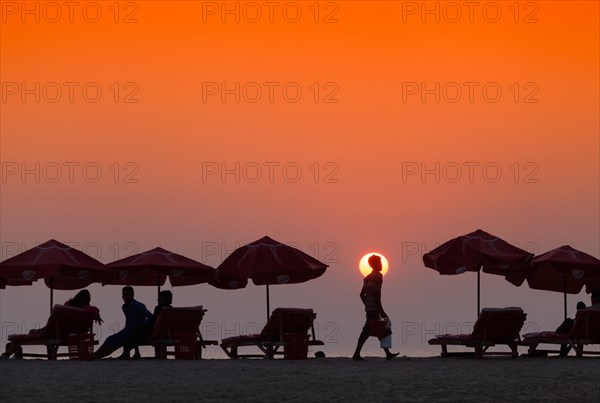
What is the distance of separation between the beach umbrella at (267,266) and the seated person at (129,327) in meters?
1.87

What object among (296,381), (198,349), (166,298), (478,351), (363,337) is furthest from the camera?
(198,349)

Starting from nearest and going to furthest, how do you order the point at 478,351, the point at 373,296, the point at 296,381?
the point at 296,381 < the point at 373,296 < the point at 478,351

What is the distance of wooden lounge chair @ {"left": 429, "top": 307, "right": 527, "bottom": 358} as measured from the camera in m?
22.4

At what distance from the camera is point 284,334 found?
23078 mm

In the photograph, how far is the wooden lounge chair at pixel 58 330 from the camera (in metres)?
22.5

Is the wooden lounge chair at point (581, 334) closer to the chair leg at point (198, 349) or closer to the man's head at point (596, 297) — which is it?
the man's head at point (596, 297)

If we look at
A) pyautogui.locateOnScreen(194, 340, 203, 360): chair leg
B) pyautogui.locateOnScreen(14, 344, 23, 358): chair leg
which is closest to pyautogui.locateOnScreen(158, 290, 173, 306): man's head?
pyautogui.locateOnScreen(194, 340, 203, 360): chair leg

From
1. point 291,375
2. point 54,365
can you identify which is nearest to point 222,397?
point 291,375

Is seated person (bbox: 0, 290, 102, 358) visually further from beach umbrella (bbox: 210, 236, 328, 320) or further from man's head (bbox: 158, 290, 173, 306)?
beach umbrella (bbox: 210, 236, 328, 320)

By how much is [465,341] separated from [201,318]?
189 inches

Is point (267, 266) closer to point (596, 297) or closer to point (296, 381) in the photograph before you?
point (596, 297)

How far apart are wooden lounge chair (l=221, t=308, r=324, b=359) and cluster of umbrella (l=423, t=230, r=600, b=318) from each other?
8.61ft

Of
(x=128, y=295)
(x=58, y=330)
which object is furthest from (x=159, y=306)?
(x=58, y=330)

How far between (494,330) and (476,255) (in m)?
1.56
